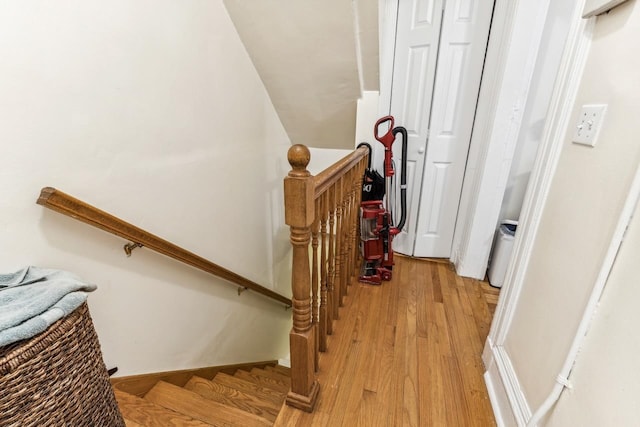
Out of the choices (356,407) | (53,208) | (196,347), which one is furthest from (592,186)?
(196,347)

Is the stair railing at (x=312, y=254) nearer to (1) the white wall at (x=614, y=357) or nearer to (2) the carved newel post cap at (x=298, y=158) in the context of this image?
(2) the carved newel post cap at (x=298, y=158)

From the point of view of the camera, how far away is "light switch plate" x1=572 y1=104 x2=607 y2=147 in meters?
0.85

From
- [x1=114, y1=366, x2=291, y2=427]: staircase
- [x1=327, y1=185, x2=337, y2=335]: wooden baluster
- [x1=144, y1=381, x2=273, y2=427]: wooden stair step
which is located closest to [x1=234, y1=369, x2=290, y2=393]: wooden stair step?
[x1=114, y1=366, x2=291, y2=427]: staircase

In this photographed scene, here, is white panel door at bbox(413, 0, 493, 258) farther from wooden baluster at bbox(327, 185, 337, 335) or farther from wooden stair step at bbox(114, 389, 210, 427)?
wooden stair step at bbox(114, 389, 210, 427)

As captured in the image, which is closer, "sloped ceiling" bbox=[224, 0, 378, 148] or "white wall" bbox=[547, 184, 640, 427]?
"white wall" bbox=[547, 184, 640, 427]

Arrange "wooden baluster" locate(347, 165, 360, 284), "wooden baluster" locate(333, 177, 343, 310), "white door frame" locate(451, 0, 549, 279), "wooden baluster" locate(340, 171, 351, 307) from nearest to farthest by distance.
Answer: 1. "wooden baluster" locate(333, 177, 343, 310)
2. "wooden baluster" locate(340, 171, 351, 307)
3. "white door frame" locate(451, 0, 549, 279)
4. "wooden baluster" locate(347, 165, 360, 284)

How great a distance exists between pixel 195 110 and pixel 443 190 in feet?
6.07

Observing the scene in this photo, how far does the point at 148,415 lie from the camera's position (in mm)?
1255

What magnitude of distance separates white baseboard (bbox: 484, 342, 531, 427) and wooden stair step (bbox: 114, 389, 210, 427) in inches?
47.4

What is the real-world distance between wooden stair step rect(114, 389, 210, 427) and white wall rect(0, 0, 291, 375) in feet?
0.52

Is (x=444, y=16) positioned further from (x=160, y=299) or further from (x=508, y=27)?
(x=160, y=299)

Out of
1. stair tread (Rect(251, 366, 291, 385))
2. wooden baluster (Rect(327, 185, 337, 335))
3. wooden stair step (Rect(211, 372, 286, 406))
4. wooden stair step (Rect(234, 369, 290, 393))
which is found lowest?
stair tread (Rect(251, 366, 291, 385))

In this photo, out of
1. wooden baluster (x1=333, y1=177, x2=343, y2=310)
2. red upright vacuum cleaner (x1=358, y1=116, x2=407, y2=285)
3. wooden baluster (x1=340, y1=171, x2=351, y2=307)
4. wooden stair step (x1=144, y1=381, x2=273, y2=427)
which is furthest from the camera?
red upright vacuum cleaner (x1=358, y1=116, x2=407, y2=285)

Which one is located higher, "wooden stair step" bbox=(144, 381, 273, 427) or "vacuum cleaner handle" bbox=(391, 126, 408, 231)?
"vacuum cleaner handle" bbox=(391, 126, 408, 231)
